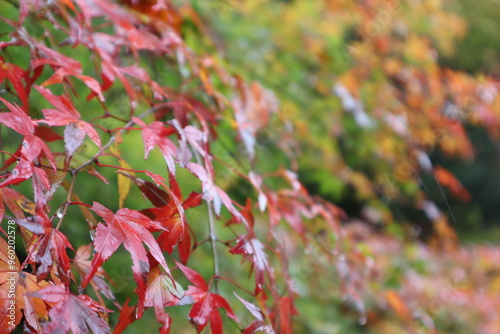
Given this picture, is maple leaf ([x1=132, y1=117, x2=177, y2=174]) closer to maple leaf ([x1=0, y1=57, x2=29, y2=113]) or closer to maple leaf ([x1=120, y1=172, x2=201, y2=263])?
maple leaf ([x1=120, y1=172, x2=201, y2=263])

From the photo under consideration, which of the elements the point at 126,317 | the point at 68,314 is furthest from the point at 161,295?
the point at 68,314

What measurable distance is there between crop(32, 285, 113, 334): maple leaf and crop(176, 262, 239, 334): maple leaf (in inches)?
6.6

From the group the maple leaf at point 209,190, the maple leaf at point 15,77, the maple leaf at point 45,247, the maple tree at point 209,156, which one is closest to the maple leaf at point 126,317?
the maple tree at point 209,156

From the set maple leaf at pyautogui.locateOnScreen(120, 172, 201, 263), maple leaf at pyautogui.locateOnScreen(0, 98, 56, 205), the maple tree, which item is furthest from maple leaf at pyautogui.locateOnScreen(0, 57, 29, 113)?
maple leaf at pyautogui.locateOnScreen(120, 172, 201, 263)

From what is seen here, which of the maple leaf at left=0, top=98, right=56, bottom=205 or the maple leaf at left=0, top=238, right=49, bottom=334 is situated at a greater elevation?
the maple leaf at left=0, top=98, right=56, bottom=205

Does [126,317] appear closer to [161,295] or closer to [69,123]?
[161,295]

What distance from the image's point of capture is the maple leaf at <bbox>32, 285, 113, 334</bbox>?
0.70 meters

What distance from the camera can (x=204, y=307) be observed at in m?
0.89

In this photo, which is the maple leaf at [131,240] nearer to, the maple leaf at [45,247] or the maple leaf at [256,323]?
the maple leaf at [45,247]

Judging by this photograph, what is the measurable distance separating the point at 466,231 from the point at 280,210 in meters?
6.84

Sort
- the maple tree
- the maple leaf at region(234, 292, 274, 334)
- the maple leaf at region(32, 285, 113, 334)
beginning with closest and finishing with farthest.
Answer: the maple leaf at region(32, 285, 113, 334) → the maple tree → the maple leaf at region(234, 292, 274, 334)

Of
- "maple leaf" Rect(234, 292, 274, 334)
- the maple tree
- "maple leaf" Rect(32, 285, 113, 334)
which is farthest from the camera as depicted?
"maple leaf" Rect(234, 292, 274, 334)

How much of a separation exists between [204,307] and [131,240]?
19cm

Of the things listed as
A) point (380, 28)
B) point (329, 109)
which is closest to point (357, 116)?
point (329, 109)
